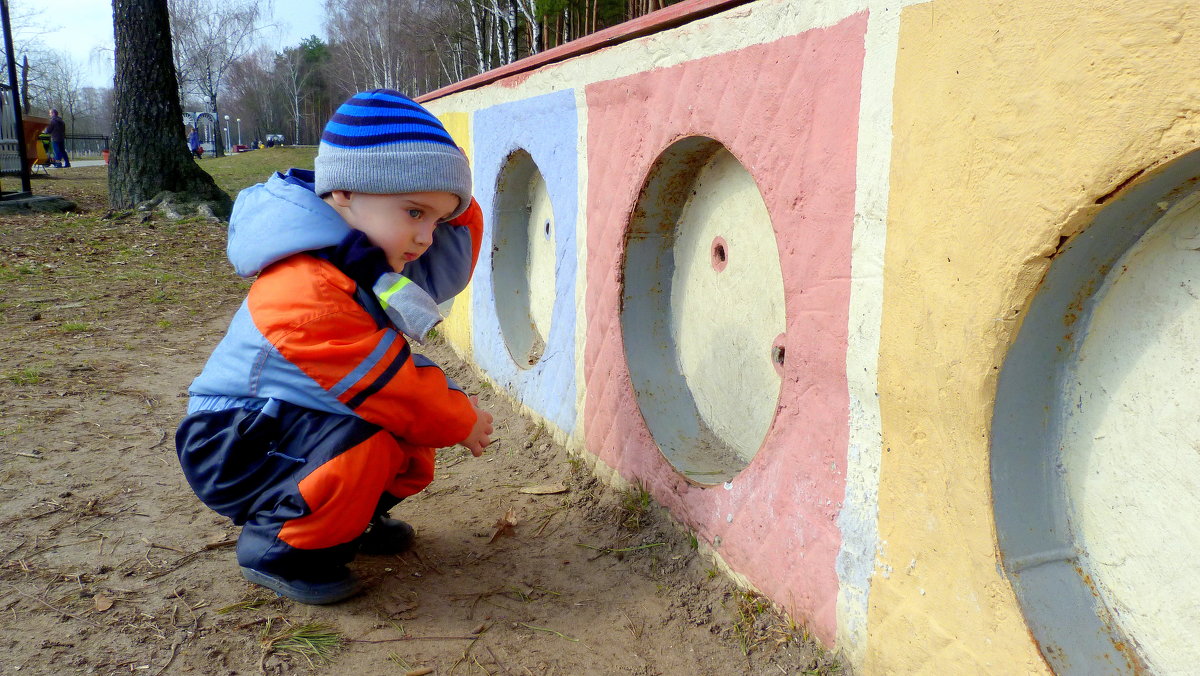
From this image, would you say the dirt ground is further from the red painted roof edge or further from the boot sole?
the red painted roof edge

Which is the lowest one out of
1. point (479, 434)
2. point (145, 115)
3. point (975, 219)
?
point (479, 434)

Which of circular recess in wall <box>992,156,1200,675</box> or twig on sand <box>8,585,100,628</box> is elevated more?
circular recess in wall <box>992,156,1200,675</box>

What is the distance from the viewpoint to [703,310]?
2.44 m

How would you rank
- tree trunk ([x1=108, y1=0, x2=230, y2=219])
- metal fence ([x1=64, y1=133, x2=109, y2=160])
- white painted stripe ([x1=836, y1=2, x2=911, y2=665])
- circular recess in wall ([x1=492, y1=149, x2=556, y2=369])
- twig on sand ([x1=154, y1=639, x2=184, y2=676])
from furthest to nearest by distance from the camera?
metal fence ([x1=64, y1=133, x2=109, y2=160]), tree trunk ([x1=108, y1=0, x2=230, y2=219]), circular recess in wall ([x1=492, y1=149, x2=556, y2=369]), twig on sand ([x1=154, y1=639, x2=184, y2=676]), white painted stripe ([x1=836, y1=2, x2=911, y2=665])

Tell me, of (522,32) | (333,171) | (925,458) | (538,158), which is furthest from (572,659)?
(522,32)

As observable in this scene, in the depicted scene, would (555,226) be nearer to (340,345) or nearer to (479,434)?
(479,434)

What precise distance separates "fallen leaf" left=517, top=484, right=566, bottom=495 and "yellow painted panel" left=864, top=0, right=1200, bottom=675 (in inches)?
53.8

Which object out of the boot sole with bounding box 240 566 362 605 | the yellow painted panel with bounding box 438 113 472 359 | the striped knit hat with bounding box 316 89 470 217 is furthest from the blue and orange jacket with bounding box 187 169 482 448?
the yellow painted panel with bounding box 438 113 472 359

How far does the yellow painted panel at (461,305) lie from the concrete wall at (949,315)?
2.01 meters

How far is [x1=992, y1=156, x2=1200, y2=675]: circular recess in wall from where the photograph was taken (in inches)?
44.6

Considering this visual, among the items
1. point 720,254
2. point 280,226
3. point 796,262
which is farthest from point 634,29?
point 280,226

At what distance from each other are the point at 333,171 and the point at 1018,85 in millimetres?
1469

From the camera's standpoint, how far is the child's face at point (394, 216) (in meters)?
1.94

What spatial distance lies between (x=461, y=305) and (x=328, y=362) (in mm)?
2532
